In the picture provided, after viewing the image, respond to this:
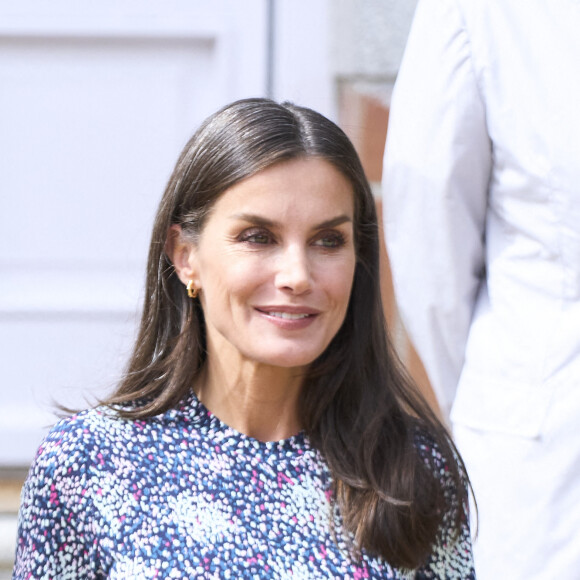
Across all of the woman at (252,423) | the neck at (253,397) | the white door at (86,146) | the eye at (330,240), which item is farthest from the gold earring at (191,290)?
the white door at (86,146)

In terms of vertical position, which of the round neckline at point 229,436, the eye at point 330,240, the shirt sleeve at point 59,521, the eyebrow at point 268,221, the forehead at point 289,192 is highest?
the forehead at point 289,192

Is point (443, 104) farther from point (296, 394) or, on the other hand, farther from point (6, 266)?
point (6, 266)

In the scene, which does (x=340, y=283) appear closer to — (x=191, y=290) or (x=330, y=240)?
(x=330, y=240)

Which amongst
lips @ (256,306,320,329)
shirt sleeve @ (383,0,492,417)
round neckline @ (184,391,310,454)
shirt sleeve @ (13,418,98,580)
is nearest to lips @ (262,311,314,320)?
lips @ (256,306,320,329)

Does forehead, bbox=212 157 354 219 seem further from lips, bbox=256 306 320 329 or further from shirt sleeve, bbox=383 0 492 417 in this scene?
shirt sleeve, bbox=383 0 492 417

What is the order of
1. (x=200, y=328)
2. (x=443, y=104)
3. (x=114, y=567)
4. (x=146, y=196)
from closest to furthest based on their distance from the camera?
(x=114, y=567) < (x=200, y=328) < (x=443, y=104) < (x=146, y=196)

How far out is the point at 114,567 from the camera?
1.73 m

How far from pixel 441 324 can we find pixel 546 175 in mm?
366

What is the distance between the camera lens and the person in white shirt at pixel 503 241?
197 cm

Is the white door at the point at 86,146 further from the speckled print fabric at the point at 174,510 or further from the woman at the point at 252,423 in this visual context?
the speckled print fabric at the point at 174,510

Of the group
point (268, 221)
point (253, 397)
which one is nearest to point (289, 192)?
point (268, 221)

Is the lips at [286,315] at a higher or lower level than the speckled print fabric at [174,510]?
higher

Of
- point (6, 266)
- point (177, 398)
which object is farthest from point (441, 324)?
point (6, 266)

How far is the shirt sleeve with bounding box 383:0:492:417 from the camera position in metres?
2.11
